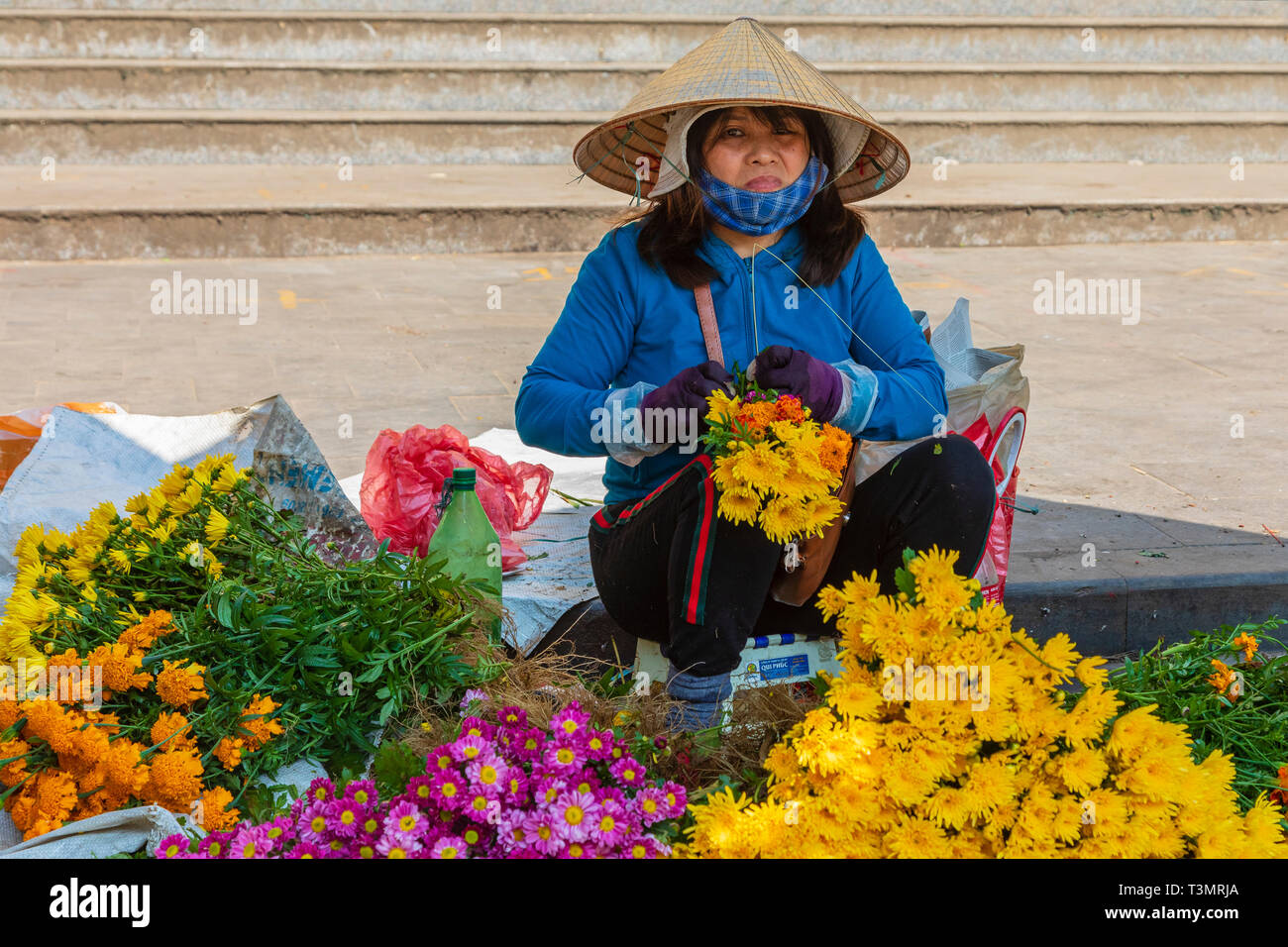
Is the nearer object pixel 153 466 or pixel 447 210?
pixel 153 466

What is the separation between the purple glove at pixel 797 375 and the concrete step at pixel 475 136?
769 centimetres

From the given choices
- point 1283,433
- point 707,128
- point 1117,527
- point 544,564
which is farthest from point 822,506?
point 1283,433

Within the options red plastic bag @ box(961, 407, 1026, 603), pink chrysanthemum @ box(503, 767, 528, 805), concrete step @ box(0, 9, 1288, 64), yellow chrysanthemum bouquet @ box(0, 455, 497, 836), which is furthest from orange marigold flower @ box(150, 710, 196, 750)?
concrete step @ box(0, 9, 1288, 64)

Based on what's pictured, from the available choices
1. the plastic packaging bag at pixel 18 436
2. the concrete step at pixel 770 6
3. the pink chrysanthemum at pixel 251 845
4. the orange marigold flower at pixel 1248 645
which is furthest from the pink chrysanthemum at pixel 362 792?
the concrete step at pixel 770 6

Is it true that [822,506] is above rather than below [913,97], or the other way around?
below

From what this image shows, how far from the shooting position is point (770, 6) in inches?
413

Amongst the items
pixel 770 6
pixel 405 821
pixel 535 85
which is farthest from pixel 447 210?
pixel 405 821

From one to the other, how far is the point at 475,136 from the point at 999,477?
7732 mm

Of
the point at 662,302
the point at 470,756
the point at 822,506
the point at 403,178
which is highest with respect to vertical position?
the point at 403,178

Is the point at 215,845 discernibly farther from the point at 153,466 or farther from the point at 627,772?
the point at 153,466
